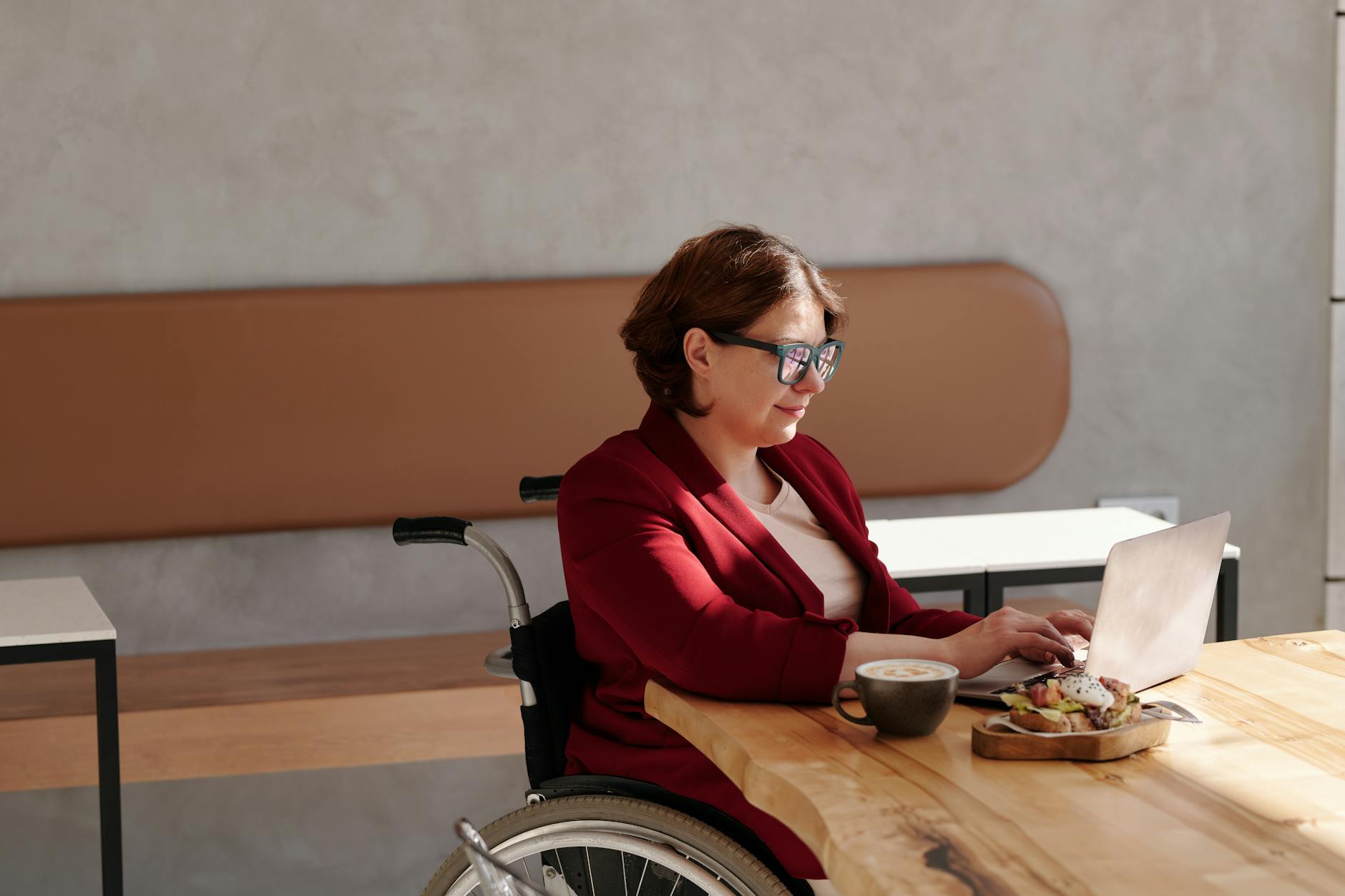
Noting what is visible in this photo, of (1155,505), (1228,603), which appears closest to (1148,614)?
(1228,603)

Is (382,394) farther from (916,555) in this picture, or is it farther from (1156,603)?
(1156,603)

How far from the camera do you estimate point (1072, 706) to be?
4.42 feet

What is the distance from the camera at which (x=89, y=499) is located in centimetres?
309

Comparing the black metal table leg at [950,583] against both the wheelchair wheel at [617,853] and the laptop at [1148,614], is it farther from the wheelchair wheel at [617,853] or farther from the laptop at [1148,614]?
the wheelchair wheel at [617,853]

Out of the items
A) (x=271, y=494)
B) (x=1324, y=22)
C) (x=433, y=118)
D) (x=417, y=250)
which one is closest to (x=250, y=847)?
(x=271, y=494)

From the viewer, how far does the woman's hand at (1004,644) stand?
5.10ft

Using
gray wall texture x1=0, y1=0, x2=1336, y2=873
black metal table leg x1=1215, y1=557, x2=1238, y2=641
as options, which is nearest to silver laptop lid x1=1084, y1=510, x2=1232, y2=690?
black metal table leg x1=1215, y1=557, x2=1238, y2=641

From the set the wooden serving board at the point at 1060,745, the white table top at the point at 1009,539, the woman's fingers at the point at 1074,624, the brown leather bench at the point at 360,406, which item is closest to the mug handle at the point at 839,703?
the wooden serving board at the point at 1060,745

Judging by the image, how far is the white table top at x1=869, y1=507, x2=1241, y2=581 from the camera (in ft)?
8.78

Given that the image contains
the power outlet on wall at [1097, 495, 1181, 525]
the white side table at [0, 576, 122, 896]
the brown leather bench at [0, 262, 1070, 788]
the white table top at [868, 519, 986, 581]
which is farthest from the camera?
the power outlet on wall at [1097, 495, 1181, 525]

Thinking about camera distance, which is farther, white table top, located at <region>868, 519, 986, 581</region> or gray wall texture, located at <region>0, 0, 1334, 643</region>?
gray wall texture, located at <region>0, 0, 1334, 643</region>

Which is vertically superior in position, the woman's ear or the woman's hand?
the woman's ear

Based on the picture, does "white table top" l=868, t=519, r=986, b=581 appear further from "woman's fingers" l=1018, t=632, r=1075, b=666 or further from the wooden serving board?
the wooden serving board

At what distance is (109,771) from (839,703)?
1479mm
